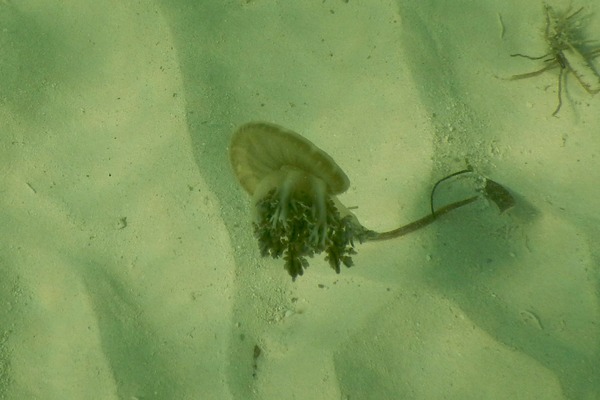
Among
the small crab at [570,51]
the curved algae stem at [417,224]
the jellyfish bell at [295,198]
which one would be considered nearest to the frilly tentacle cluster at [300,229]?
the jellyfish bell at [295,198]

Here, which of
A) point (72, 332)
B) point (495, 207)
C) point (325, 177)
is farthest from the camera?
point (72, 332)

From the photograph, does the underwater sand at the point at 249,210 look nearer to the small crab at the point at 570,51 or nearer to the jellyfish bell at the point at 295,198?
the small crab at the point at 570,51

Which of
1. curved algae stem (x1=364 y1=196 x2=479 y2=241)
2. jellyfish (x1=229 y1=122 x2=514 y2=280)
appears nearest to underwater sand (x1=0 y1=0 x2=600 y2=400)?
curved algae stem (x1=364 y1=196 x2=479 y2=241)

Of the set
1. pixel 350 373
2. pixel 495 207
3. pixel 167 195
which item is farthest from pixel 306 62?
pixel 350 373

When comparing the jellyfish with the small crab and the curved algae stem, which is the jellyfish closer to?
the curved algae stem

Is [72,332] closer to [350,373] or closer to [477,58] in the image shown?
[350,373]

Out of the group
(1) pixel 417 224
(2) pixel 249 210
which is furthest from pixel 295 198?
(1) pixel 417 224
